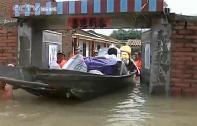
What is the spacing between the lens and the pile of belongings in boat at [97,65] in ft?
33.9

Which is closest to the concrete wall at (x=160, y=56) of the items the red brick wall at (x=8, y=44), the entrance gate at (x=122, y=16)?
the entrance gate at (x=122, y=16)

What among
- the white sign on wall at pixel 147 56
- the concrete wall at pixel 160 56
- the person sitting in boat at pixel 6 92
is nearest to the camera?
the person sitting in boat at pixel 6 92

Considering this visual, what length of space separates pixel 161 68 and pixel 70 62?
238 centimetres

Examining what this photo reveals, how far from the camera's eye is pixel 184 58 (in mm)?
10469

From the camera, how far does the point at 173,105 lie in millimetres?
9547

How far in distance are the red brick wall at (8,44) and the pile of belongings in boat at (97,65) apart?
86.9 inches

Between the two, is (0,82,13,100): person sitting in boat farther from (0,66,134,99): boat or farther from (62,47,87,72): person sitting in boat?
(62,47,87,72): person sitting in boat

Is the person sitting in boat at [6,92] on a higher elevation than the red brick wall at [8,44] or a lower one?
lower

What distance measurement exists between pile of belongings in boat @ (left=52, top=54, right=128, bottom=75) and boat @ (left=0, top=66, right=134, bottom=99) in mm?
676

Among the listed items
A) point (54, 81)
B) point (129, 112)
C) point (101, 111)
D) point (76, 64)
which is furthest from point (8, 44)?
point (129, 112)

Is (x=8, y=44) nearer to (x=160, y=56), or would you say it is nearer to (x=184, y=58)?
(x=160, y=56)

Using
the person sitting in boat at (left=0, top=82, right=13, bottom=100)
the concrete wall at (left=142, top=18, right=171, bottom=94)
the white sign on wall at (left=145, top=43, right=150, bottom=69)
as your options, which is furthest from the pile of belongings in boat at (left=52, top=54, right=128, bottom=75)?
the white sign on wall at (left=145, top=43, right=150, bottom=69)

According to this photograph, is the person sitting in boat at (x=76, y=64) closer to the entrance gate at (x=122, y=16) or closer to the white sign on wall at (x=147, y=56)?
the entrance gate at (x=122, y=16)

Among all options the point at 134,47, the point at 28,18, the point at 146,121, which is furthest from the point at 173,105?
the point at 134,47
